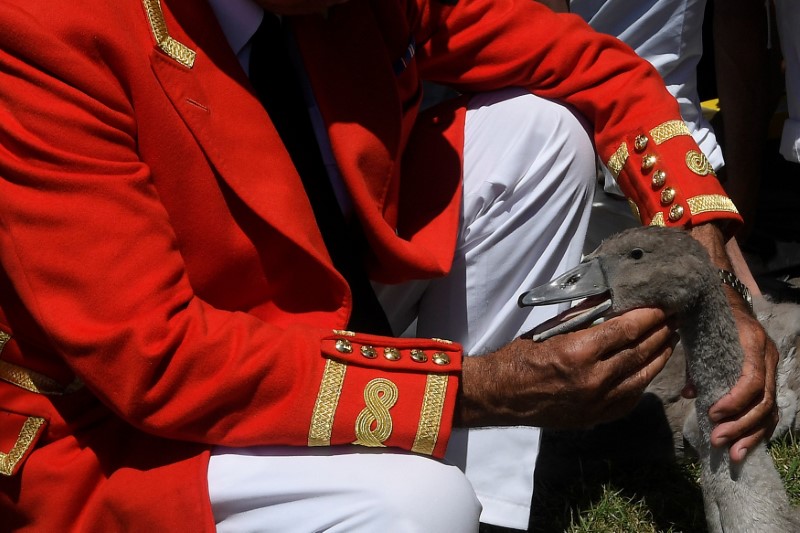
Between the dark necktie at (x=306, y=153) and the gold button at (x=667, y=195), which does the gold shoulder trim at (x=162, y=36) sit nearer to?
the dark necktie at (x=306, y=153)

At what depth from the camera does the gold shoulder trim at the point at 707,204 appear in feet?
7.15

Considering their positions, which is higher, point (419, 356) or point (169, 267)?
point (169, 267)

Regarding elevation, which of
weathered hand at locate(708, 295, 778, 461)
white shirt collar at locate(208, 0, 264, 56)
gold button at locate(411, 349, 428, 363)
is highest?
white shirt collar at locate(208, 0, 264, 56)

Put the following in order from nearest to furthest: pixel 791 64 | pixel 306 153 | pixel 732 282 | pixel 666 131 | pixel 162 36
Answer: pixel 162 36 < pixel 306 153 < pixel 732 282 < pixel 666 131 < pixel 791 64

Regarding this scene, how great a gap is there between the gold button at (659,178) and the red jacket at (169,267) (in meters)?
0.59

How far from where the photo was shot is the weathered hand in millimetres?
2020

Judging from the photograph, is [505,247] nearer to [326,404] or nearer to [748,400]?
[748,400]

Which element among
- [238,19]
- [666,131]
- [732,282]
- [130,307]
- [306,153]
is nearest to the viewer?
[130,307]

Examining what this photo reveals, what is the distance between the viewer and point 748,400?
2.02 metres

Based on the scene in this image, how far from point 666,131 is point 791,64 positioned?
0.98 metres

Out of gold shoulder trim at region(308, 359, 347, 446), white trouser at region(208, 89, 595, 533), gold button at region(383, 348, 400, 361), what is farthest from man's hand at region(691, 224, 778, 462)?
gold shoulder trim at region(308, 359, 347, 446)

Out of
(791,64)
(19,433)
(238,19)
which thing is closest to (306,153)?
(238,19)

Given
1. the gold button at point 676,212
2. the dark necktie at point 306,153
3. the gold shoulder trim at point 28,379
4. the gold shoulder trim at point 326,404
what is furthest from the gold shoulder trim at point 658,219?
the gold shoulder trim at point 28,379

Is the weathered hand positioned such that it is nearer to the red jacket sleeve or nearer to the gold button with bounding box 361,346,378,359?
the red jacket sleeve
